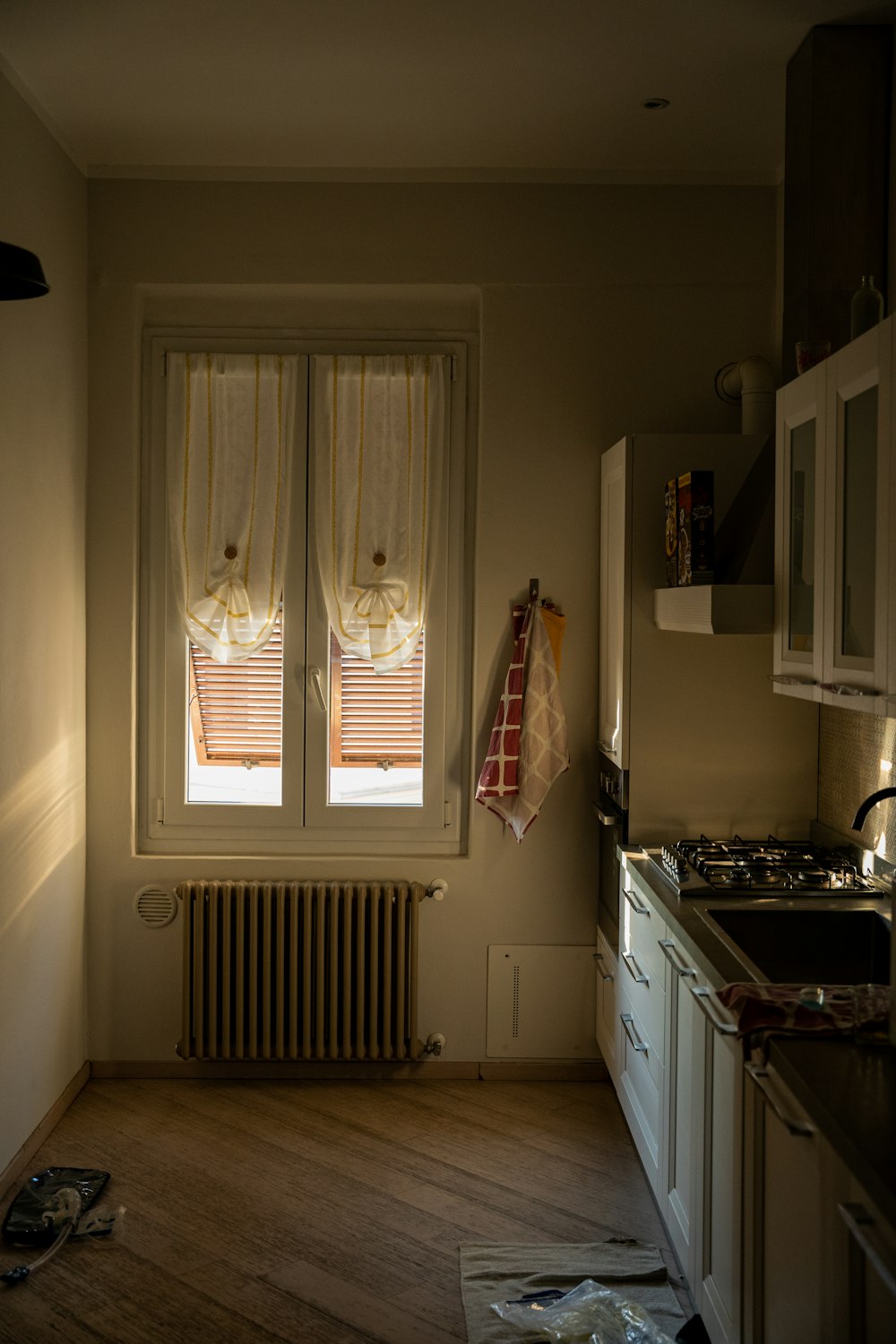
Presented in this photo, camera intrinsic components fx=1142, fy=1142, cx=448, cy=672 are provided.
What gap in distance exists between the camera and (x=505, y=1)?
2.64m

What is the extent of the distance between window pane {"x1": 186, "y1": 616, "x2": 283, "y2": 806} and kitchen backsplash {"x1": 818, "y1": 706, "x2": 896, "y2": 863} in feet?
5.76

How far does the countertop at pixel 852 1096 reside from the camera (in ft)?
4.66

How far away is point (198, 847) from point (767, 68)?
2.89 meters

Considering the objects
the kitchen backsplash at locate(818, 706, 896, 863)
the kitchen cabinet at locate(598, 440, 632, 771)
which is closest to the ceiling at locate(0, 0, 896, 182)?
the kitchen cabinet at locate(598, 440, 632, 771)

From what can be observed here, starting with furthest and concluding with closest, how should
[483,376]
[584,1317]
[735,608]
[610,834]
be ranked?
[483,376]
[610,834]
[735,608]
[584,1317]

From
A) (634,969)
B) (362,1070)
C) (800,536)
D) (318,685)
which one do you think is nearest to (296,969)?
(362,1070)

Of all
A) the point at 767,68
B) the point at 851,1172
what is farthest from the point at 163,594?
the point at 851,1172

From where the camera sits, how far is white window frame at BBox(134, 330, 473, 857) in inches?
151

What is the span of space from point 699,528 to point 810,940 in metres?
1.02

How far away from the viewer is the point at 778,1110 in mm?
1738

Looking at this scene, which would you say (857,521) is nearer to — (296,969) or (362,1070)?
(296,969)

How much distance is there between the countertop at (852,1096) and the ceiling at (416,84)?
88.6 inches

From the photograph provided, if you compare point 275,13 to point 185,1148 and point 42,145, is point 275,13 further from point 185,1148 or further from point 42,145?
point 185,1148

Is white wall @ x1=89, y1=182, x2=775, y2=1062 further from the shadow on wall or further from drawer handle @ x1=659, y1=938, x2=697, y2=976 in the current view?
drawer handle @ x1=659, y1=938, x2=697, y2=976
